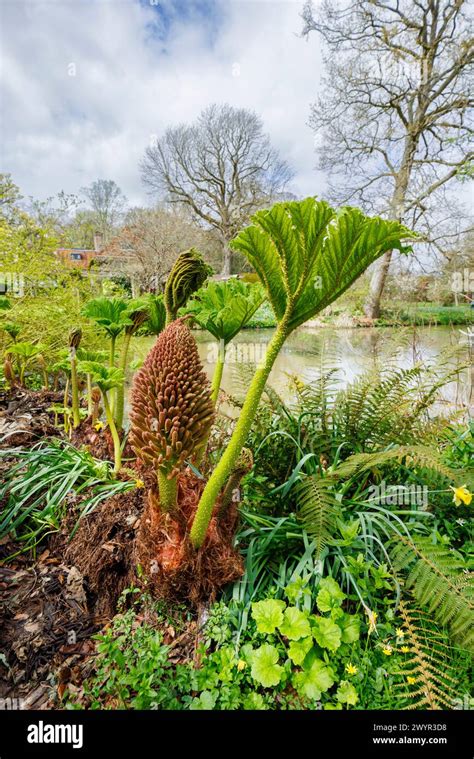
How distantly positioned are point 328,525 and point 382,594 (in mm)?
302

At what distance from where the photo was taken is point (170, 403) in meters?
0.76

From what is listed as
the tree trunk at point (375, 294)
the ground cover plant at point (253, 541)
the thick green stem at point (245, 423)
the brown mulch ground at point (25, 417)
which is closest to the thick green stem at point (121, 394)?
the ground cover plant at point (253, 541)

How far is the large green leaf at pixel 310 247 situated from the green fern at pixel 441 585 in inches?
31.4

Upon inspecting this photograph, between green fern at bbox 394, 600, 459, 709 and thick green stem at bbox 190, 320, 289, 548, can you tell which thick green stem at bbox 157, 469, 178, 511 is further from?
green fern at bbox 394, 600, 459, 709

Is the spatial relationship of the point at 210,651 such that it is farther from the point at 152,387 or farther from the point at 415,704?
the point at 152,387

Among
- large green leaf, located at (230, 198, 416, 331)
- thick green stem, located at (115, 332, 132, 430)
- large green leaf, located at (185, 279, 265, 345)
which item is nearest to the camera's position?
large green leaf, located at (230, 198, 416, 331)

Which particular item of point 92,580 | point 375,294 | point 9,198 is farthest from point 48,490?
point 375,294

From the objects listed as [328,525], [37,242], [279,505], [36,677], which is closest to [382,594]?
[328,525]

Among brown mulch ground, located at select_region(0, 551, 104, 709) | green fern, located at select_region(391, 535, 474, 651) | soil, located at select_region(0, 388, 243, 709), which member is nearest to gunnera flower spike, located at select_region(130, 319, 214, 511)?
soil, located at select_region(0, 388, 243, 709)

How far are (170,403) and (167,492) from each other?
28cm

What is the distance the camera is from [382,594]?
1.08m

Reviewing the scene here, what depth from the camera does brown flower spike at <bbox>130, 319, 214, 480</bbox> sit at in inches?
29.9

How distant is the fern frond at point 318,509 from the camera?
1.03 meters

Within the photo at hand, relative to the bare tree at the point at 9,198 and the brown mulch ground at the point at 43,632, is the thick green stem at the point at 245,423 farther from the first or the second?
the bare tree at the point at 9,198
